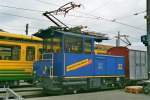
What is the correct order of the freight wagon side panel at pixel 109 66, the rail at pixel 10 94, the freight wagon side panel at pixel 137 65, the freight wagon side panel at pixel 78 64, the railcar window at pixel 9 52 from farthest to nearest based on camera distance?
the freight wagon side panel at pixel 137 65 → the railcar window at pixel 9 52 → the freight wagon side panel at pixel 109 66 → the freight wagon side panel at pixel 78 64 → the rail at pixel 10 94

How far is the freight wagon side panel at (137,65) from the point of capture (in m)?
21.2

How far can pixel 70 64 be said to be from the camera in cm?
1644

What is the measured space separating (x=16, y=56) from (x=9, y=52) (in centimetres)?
57

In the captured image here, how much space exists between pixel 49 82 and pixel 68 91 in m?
1.43

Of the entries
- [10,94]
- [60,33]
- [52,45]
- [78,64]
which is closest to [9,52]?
[52,45]

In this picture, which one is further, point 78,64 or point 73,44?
point 78,64

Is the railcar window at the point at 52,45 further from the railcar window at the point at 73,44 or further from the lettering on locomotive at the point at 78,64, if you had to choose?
the lettering on locomotive at the point at 78,64

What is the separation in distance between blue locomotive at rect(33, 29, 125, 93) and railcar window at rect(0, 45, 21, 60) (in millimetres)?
2324

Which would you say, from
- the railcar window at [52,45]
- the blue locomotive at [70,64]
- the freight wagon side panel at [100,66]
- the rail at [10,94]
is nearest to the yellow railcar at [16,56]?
the blue locomotive at [70,64]

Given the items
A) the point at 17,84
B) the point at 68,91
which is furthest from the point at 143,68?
the point at 17,84

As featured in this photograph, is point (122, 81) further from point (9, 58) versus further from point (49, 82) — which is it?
point (9, 58)

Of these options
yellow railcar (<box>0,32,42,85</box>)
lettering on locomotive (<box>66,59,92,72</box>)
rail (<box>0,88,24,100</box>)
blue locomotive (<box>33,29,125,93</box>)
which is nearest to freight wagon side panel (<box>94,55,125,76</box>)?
blue locomotive (<box>33,29,125,93</box>)

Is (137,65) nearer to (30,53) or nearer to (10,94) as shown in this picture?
(30,53)

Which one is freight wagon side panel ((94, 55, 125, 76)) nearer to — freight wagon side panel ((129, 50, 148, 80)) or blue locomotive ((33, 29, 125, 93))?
blue locomotive ((33, 29, 125, 93))
